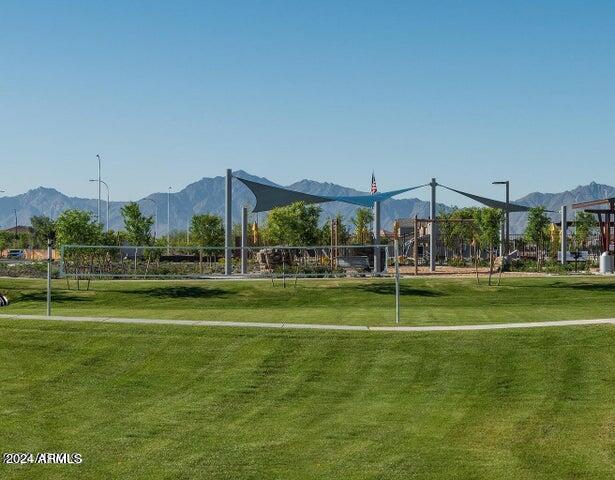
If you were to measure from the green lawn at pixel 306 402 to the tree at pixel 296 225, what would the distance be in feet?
90.6

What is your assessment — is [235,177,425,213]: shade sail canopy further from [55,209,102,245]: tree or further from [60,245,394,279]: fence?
[55,209,102,245]: tree

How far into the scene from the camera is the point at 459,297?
36.7 meters

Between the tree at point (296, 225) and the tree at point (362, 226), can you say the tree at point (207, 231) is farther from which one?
the tree at point (296, 225)

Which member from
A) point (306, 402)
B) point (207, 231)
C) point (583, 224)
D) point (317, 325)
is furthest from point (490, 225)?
point (583, 224)

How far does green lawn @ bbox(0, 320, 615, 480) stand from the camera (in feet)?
39.0

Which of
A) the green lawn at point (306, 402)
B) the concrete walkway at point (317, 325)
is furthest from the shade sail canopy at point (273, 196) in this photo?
the green lawn at point (306, 402)

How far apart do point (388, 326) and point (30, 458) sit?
11649 mm

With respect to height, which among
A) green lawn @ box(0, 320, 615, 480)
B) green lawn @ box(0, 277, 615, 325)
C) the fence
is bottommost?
green lawn @ box(0, 320, 615, 480)

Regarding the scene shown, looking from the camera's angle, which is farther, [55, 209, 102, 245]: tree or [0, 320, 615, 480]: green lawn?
[55, 209, 102, 245]: tree

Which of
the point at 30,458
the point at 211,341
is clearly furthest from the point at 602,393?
the point at 30,458

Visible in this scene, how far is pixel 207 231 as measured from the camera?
75.4 metres

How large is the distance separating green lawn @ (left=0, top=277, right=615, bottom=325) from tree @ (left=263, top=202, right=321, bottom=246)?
7240mm

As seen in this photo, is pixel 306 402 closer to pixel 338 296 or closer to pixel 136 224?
pixel 338 296

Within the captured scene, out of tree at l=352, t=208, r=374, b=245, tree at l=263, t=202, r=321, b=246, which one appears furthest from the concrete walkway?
tree at l=352, t=208, r=374, b=245
